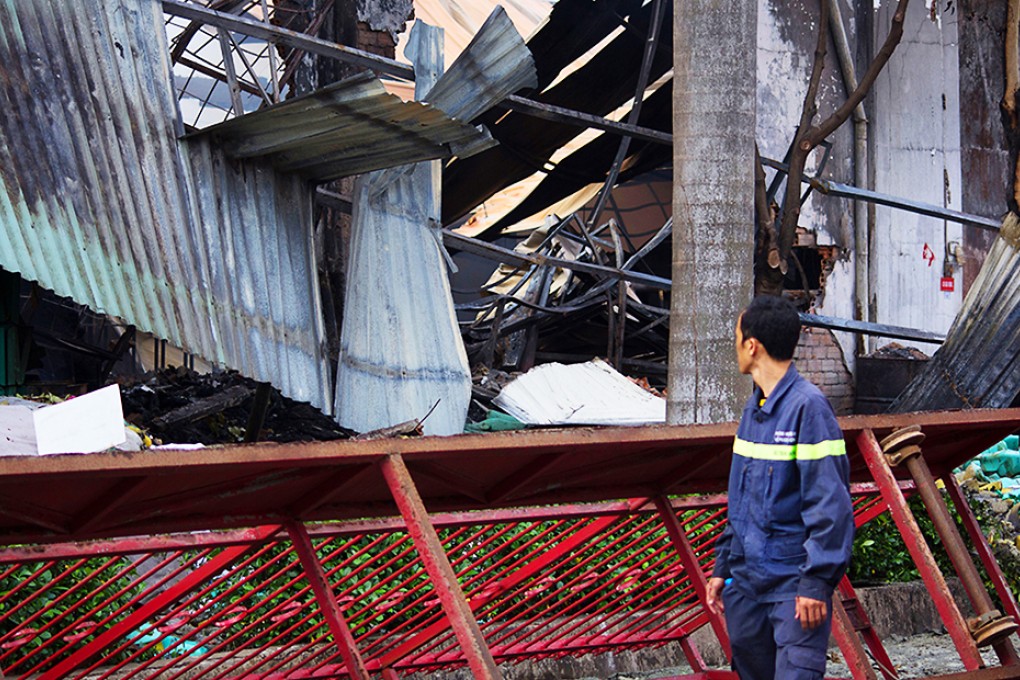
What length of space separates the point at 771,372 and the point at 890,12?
1088cm

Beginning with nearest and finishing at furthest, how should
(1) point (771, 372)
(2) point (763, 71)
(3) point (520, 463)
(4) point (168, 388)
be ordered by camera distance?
(1) point (771, 372) < (3) point (520, 463) < (4) point (168, 388) < (2) point (763, 71)

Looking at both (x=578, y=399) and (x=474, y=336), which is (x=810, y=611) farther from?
(x=474, y=336)

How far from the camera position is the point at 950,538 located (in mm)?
4852

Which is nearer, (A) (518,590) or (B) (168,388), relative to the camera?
(A) (518,590)

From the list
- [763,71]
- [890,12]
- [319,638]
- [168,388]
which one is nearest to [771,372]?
[319,638]

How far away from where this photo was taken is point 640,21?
1210cm

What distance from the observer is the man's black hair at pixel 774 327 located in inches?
156

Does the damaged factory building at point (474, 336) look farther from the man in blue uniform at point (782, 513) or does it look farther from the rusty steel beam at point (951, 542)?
the man in blue uniform at point (782, 513)

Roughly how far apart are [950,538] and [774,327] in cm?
144

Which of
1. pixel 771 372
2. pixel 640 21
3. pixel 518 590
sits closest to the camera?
pixel 771 372

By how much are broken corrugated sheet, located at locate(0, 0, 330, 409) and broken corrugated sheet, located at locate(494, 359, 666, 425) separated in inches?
112

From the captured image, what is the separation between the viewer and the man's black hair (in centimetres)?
396

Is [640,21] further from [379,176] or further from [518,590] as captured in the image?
[518,590]

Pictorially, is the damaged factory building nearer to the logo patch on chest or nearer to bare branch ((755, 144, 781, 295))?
bare branch ((755, 144, 781, 295))
